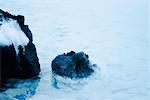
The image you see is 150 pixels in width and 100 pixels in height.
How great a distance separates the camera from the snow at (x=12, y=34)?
3.83 m

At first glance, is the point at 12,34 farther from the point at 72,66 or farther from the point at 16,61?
the point at 72,66

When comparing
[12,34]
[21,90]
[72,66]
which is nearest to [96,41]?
[72,66]

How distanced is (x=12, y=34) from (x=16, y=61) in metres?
0.30

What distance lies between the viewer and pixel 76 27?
608cm

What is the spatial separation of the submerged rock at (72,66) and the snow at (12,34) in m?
0.45

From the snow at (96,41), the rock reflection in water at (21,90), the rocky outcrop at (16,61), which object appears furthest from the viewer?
the snow at (96,41)

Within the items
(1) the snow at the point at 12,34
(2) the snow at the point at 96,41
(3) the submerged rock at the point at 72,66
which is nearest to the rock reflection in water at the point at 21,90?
(2) the snow at the point at 96,41

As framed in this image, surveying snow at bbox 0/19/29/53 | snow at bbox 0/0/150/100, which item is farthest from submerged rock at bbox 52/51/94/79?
snow at bbox 0/19/29/53

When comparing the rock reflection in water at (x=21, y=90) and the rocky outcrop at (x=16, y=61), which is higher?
the rocky outcrop at (x=16, y=61)

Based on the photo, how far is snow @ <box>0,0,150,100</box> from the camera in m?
4.00

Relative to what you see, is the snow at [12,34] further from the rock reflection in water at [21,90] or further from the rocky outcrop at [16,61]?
the rock reflection in water at [21,90]

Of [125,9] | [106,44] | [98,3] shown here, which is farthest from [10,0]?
[106,44]

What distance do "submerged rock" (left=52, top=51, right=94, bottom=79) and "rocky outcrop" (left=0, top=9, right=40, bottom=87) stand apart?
0.24 m

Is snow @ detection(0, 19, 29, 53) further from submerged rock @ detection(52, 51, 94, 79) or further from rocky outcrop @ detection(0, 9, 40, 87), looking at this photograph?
submerged rock @ detection(52, 51, 94, 79)
